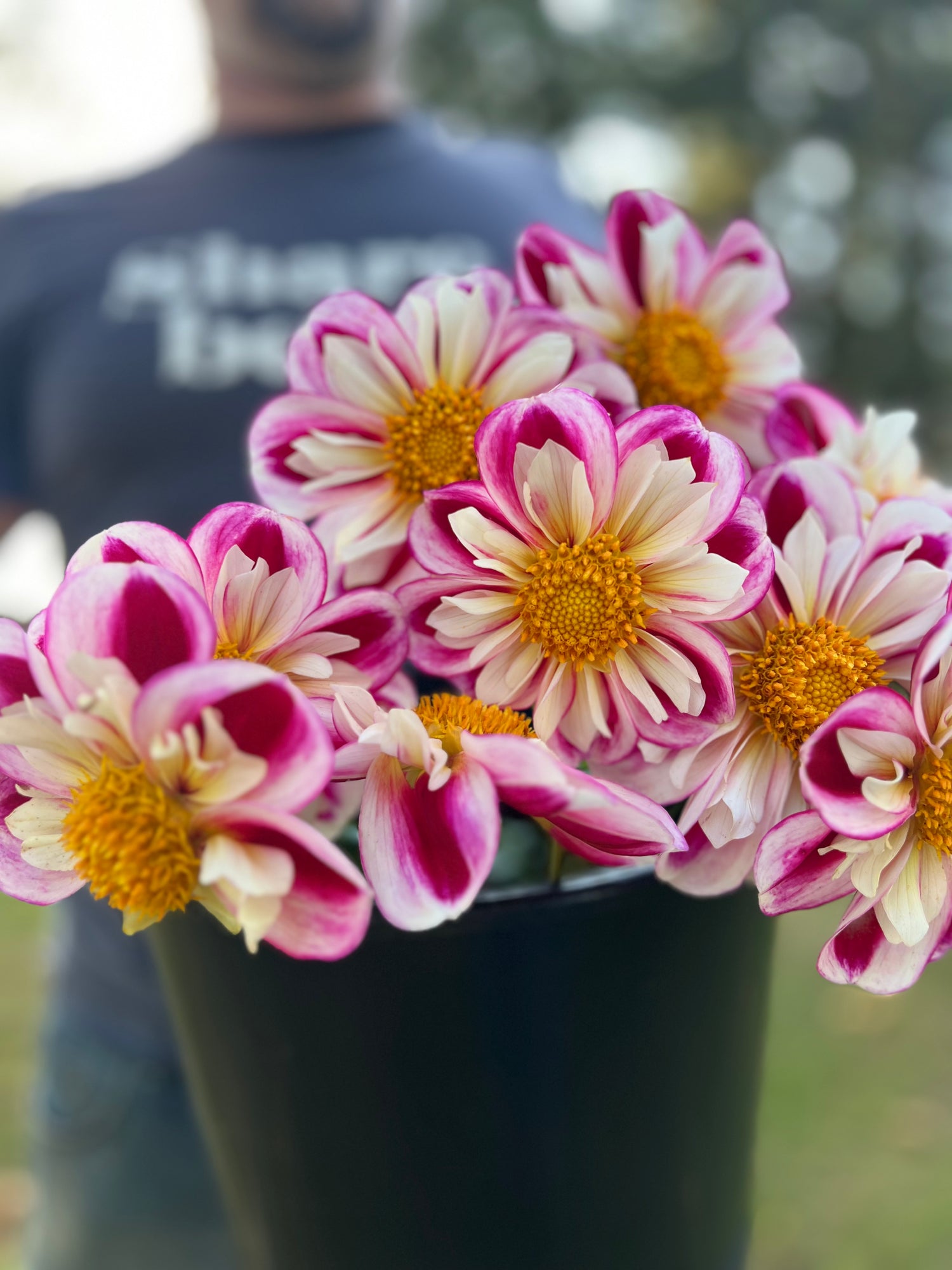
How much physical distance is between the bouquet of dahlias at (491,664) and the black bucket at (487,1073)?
4 cm

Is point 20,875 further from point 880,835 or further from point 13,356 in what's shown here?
point 13,356

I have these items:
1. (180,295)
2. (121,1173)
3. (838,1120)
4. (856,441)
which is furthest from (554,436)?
(838,1120)

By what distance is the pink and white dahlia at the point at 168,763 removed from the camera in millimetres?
251

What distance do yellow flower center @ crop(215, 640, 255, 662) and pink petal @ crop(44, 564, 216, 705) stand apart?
0.04 meters

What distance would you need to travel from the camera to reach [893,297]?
17.3ft

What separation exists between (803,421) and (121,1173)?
1021 millimetres

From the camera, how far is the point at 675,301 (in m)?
0.40

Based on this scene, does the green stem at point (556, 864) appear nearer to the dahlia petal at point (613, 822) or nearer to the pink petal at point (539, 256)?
the dahlia petal at point (613, 822)

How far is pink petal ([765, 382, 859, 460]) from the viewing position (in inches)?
15.2

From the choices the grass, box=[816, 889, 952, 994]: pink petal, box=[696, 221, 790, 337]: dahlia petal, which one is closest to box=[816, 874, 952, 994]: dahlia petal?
A: box=[816, 889, 952, 994]: pink petal

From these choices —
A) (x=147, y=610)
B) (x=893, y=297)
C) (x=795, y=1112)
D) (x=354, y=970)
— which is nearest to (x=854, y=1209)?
(x=795, y=1112)

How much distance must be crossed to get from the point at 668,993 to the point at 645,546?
16cm

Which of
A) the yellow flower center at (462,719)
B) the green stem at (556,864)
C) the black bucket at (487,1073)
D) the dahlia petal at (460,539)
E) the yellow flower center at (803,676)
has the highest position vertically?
the dahlia petal at (460,539)

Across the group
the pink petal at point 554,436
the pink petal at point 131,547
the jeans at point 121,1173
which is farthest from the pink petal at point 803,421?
the jeans at point 121,1173
